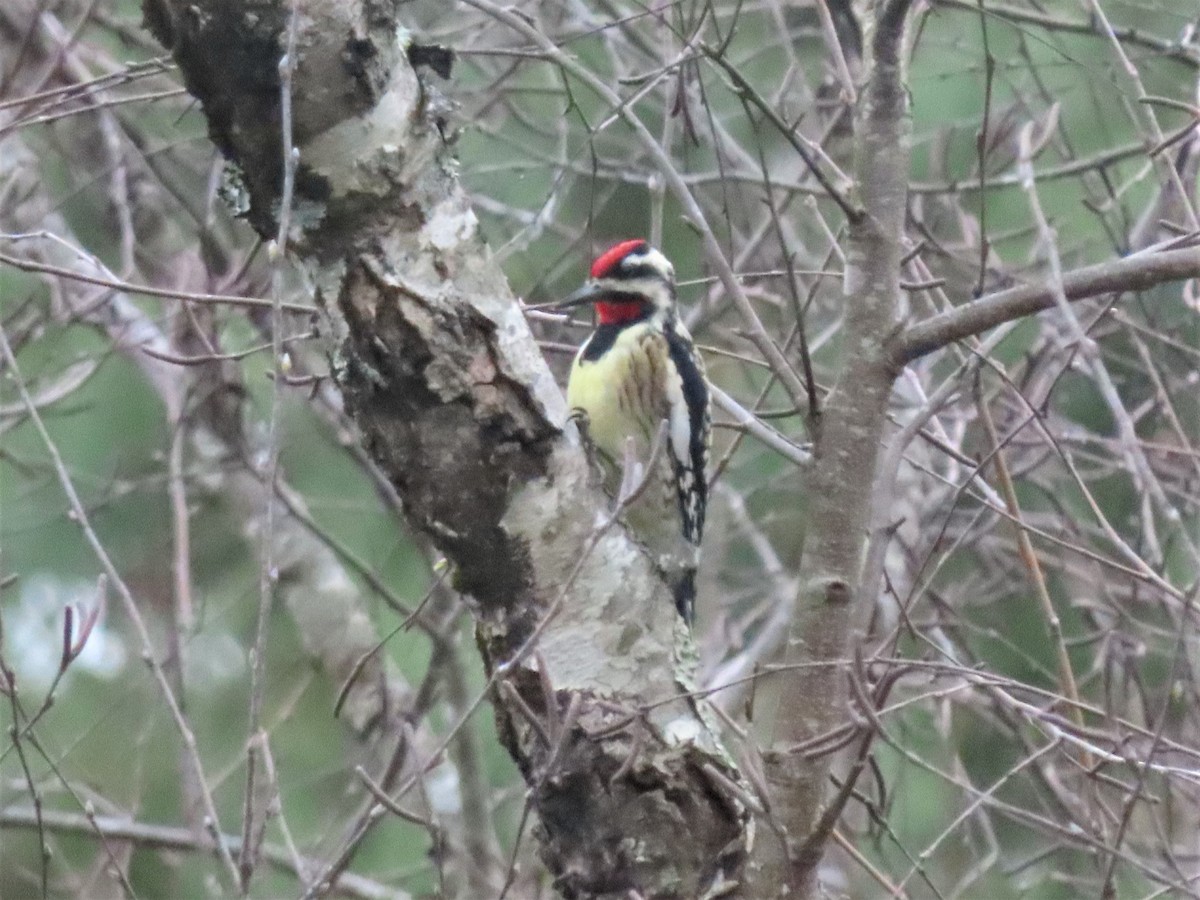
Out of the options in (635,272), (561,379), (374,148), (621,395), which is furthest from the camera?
(561,379)

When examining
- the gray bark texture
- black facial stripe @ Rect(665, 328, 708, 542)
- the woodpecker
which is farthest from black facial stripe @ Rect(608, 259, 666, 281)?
the gray bark texture

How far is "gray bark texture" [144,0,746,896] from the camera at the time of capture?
221 cm

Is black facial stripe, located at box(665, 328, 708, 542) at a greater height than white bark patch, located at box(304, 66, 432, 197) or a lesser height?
lesser

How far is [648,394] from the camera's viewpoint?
12.0ft

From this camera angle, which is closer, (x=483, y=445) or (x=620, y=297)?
(x=483, y=445)

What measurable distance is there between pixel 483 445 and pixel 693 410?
1.44 metres

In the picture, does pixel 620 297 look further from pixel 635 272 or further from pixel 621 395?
pixel 621 395

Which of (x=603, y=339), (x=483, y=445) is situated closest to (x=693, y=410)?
(x=603, y=339)

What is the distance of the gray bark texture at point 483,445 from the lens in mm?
2215

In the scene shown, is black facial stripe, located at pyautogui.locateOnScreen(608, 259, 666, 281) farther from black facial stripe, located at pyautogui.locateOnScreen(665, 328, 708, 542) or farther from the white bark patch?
the white bark patch

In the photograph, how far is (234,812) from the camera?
6.41 m

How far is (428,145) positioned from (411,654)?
3.51 metres

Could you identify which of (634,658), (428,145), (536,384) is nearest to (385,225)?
(428,145)

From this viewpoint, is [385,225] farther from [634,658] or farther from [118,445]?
[118,445]
